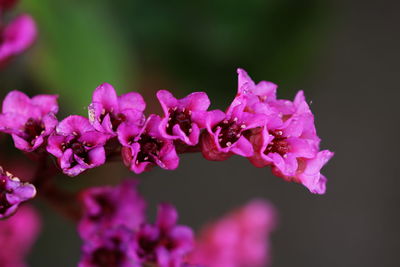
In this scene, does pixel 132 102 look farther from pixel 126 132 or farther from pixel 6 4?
pixel 6 4

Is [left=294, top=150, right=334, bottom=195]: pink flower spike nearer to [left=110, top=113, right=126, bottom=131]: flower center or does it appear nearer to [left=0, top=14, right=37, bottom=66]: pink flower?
[left=110, top=113, right=126, bottom=131]: flower center

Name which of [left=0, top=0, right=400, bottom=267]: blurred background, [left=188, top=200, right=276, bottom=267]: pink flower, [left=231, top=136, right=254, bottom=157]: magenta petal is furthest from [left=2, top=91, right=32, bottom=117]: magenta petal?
[left=188, top=200, right=276, bottom=267]: pink flower

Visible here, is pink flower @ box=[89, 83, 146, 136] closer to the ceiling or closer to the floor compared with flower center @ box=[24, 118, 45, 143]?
closer to the ceiling

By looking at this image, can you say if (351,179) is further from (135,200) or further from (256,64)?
(135,200)

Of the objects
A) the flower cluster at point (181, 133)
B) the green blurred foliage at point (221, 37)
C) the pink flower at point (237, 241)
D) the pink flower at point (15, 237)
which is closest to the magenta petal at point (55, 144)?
the flower cluster at point (181, 133)

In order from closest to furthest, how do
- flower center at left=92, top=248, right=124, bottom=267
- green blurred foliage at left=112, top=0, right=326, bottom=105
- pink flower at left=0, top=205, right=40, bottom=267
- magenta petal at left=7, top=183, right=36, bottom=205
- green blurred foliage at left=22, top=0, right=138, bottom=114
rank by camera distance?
magenta petal at left=7, top=183, right=36, bottom=205 → flower center at left=92, top=248, right=124, bottom=267 → pink flower at left=0, top=205, right=40, bottom=267 → green blurred foliage at left=22, top=0, right=138, bottom=114 → green blurred foliage at left=112, top=0, right=326, bottom=105

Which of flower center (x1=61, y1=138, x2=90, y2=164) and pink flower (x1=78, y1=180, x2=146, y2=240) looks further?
pink flower (x1=78, y1=180, x2=146, y2=240)

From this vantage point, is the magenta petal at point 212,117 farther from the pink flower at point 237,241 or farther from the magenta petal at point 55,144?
the pink flower at point 237,241

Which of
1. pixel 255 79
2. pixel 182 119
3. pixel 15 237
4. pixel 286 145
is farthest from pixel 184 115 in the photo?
pixel 255 79

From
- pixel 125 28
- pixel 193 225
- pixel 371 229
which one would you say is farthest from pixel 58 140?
pixel 371 229
